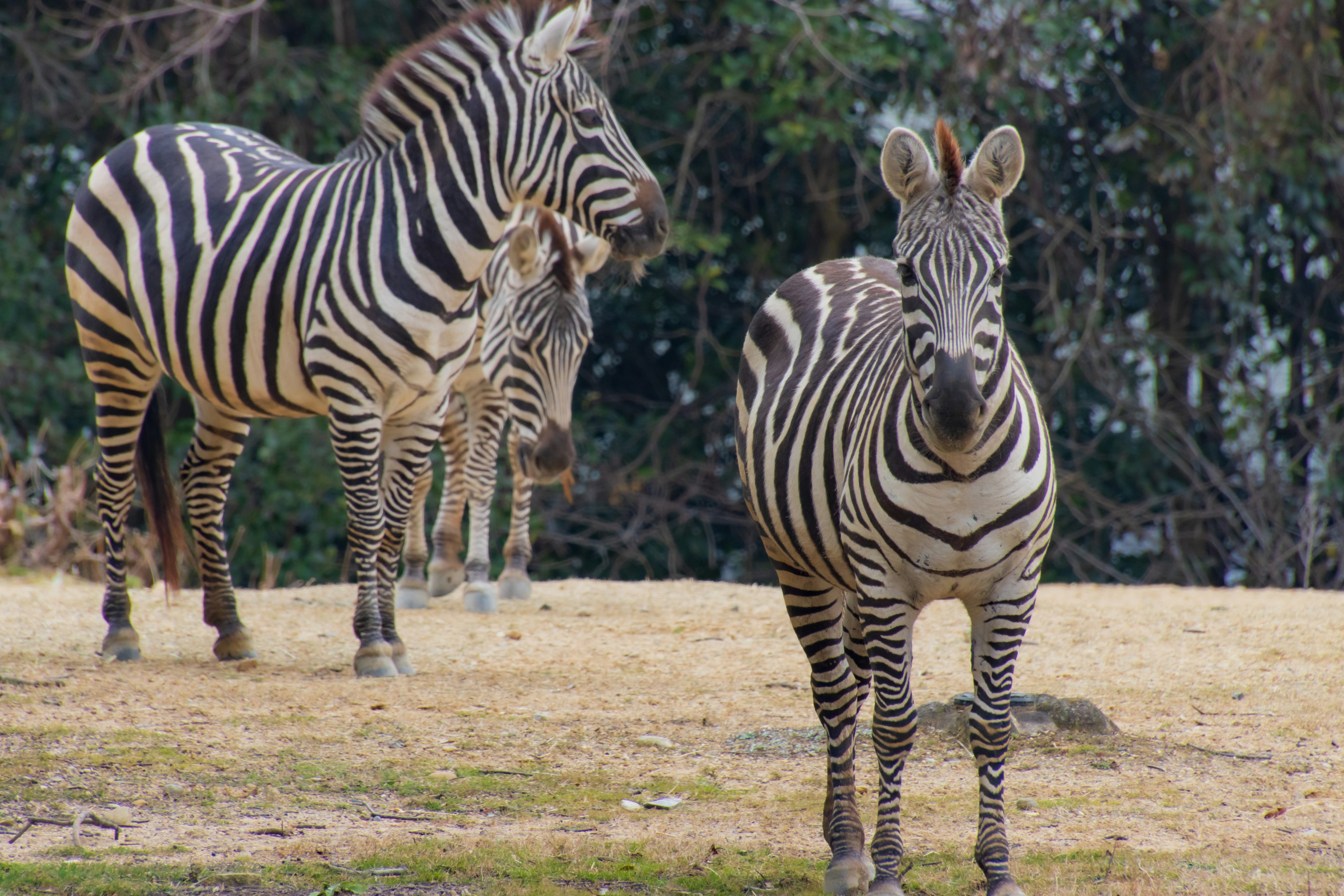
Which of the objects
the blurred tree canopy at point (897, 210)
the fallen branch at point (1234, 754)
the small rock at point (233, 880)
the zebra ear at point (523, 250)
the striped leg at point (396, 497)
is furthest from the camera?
the blurred tree canopy at point (897, 210)

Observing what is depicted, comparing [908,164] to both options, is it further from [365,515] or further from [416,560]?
[416,560]

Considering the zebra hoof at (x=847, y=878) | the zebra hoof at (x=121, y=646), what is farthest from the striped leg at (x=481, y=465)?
the zebra hoof at (x=847, y=878)

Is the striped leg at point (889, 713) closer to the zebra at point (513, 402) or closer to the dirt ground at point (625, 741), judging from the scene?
the dirt ground at point (625, 741)

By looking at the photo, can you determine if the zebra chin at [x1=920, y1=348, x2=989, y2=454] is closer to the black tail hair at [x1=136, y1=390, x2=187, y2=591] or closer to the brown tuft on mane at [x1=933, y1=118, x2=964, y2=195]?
the brown tuft on mane at [x1=933, y1=118, x2=964, y2=195]

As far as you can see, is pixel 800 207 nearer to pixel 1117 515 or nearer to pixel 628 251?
pixel 1117 515

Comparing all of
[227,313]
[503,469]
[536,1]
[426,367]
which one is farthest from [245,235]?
[503,469]

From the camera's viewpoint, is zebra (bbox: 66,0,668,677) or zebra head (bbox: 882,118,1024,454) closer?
zebra head (bbox: 882,118,1024,454)

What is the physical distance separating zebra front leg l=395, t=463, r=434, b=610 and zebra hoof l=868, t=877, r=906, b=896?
203 inches

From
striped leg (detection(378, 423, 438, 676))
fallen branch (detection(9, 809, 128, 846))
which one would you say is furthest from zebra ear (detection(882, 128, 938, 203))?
striped leg (detection(378, 423, 438, 676))

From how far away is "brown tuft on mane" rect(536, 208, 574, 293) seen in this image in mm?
7750

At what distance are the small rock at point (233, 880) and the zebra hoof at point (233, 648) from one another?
294 cm

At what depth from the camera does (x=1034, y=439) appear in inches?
127

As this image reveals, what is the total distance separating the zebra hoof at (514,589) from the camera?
8469mm

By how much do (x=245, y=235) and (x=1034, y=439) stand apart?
4001mm
